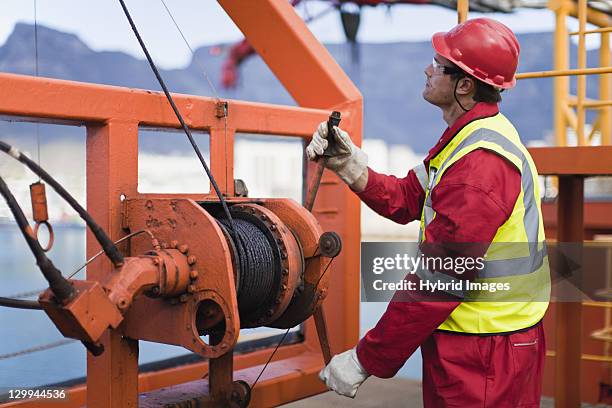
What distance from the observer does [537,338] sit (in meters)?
2.26

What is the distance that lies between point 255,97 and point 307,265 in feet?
65.5

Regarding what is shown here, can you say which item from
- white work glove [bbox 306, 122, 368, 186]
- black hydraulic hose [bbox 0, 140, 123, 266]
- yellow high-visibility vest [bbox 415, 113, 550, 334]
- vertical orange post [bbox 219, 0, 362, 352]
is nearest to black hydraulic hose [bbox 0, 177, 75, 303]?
black hydraulic hose [bbox 0, 140, 123, 266]

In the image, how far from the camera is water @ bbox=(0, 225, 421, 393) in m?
3.78

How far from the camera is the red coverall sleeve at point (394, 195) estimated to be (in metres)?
2.75

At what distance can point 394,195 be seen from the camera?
9.02 feet

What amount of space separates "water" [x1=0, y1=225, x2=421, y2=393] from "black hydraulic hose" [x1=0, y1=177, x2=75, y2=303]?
113cm

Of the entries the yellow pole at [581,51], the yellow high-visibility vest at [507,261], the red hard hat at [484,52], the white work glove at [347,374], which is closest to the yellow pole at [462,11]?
the yellow pole at [581,51]

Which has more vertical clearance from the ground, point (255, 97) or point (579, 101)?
point (255, 97)

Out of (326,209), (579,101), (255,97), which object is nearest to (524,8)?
(579,101)

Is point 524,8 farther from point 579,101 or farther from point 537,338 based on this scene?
point 537,338

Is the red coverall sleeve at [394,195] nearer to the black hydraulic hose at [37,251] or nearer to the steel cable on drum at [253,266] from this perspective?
the steel cable on drum at [253,266]

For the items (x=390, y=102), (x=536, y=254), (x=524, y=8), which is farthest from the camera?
(x=390, y=102)

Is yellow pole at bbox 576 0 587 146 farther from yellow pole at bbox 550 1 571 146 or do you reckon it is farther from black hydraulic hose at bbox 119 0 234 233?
black hydraulic hose at bbox 119 0 234 233

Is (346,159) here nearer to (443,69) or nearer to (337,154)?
(337,154)
